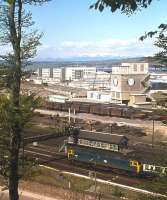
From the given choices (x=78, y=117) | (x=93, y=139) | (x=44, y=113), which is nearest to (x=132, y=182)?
(x=93, y=139)

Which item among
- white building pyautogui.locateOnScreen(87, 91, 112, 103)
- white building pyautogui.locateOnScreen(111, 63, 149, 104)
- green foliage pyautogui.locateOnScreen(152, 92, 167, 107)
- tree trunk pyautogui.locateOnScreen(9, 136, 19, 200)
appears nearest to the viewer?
green foliage pyautogui.locateOnScreen(152, 92, 167, 107)

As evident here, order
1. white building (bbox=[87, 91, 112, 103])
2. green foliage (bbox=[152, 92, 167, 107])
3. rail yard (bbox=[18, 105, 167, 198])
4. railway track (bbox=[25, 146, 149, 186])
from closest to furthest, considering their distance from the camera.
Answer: green foliage (bbox=[152, 92, 167, 107]) → rail yard (bbox=[18, 105, 167, 198]) → railway track (bbox=[25, 146, 149, 186]) → white building (bbox=[87, 91, 112, 103])

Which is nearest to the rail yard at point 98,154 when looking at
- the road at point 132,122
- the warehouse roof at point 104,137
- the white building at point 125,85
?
the warehouse roof at point 104,137

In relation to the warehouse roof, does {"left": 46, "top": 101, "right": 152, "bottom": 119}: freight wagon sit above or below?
below

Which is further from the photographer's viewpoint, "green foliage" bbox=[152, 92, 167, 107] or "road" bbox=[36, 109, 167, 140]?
"road" bbox=[36, 109, 167, 140]

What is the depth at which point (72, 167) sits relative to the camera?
4878cm

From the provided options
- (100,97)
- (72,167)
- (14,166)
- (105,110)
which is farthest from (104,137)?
(100,97)

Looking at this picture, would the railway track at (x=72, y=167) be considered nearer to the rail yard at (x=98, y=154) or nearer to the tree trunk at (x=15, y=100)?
the rail yard at (x=98, y=154)

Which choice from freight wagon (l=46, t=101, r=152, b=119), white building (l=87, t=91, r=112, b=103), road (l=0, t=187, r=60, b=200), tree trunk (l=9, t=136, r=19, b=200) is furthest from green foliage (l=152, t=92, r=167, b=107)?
white building (l=87, t=91, r=112, b=103)

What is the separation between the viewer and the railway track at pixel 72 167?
42938 millimetres

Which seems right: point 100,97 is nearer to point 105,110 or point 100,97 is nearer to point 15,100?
point 105,110

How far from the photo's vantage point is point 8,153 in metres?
19.4

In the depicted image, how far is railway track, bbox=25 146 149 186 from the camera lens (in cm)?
4294

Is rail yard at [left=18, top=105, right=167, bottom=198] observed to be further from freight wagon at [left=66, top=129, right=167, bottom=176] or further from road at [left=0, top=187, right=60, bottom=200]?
road at [left=0, top=187, right=60, bottom=200]
